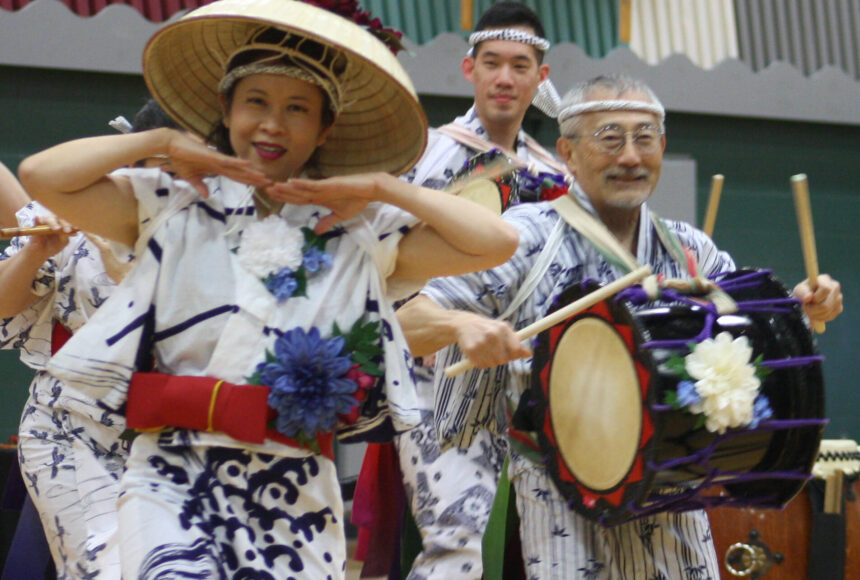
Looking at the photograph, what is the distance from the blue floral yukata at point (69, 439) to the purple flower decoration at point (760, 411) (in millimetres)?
1686

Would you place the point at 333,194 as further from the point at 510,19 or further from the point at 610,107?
the point at 510,19

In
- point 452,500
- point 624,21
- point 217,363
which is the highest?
point 624,21

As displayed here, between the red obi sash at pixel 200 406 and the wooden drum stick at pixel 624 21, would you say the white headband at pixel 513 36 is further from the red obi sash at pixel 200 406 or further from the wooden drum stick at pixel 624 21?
the wooden drum stick at pixel 624 21

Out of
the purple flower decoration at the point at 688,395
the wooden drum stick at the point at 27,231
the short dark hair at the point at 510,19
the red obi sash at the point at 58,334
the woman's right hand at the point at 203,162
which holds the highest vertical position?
the short dark hair at the point at 510,19

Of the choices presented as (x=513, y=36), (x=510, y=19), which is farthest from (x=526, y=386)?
(x=510, y=19)

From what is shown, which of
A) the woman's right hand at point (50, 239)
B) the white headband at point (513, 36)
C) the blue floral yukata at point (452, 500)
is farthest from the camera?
the white headband at point (513, 36)

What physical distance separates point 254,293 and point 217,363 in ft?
0.53

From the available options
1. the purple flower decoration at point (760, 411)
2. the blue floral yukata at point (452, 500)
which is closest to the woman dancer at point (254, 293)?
the purple flower decoration at point (760, 411)

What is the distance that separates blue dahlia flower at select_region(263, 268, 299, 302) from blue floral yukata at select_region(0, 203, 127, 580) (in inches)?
41.4

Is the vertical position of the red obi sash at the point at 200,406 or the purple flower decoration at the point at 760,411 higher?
the red obi sash at the point at 200,406

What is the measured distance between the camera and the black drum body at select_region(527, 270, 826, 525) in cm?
296

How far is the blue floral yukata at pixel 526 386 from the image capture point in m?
3.18

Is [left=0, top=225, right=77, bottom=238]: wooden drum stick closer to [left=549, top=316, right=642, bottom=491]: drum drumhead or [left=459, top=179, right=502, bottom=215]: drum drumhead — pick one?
[left=459, top=179, right=502, bottom=215]: drum drumhead

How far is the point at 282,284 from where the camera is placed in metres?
2.58
